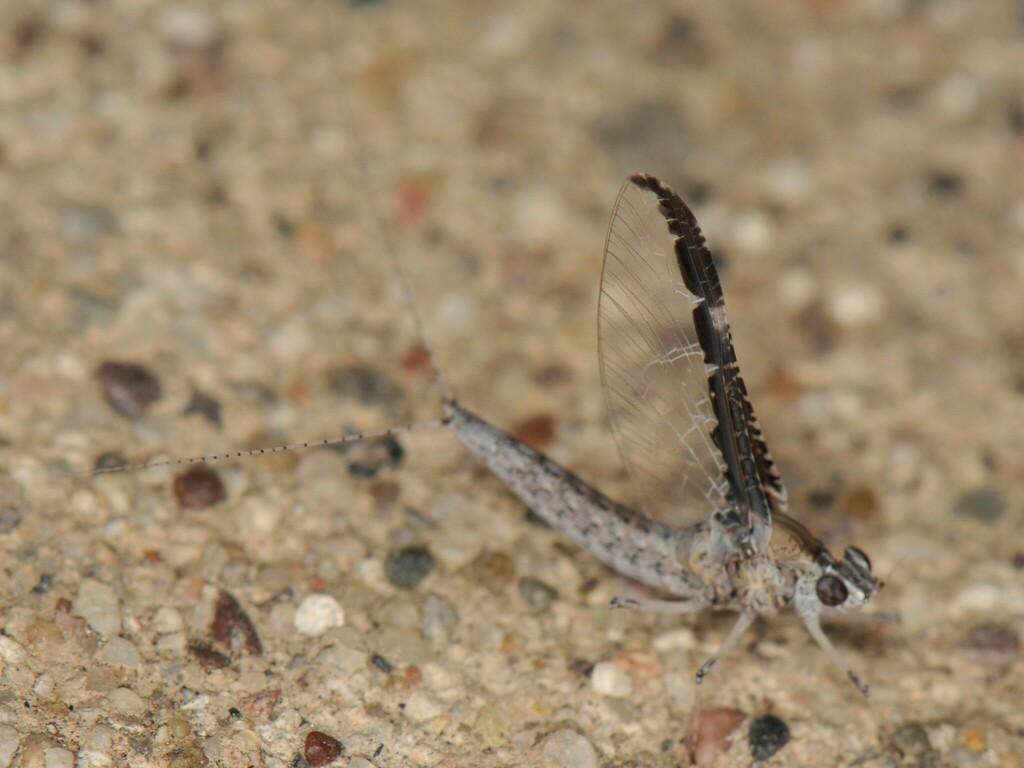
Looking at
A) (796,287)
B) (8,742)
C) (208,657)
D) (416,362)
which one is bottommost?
(8,742)

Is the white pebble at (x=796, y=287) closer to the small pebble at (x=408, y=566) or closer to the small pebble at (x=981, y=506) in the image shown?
the small pebble at (x=981, y=506)

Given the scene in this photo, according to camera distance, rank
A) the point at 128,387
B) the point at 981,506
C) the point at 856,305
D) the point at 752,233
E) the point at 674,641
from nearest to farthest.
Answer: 1. the point at 674,641
2. the point at 128,387
3. the point at 981,506
4. the point at 856,305
5. the point at 752,233

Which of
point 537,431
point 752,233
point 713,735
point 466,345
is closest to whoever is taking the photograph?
point 713,735

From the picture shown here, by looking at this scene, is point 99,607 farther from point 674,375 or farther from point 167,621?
point 674,375

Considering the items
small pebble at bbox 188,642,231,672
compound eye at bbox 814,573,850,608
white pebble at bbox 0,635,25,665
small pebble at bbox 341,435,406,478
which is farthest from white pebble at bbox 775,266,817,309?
white pebble at bbox 0,635,25,665

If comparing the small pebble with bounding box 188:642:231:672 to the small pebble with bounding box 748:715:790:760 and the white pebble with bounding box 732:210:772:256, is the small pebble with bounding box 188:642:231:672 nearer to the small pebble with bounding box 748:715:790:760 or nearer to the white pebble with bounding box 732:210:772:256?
the small pebble with bounding box 748:715:790:760

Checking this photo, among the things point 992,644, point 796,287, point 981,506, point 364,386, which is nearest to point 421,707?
point 364,386

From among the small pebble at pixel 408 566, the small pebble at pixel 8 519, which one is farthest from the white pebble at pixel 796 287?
the small pebble at pixel 8 519
